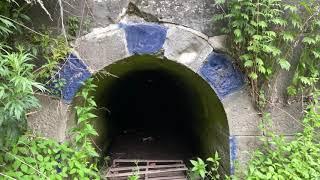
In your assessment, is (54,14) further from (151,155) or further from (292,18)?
(151,155)

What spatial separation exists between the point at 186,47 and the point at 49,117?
1.21 metres

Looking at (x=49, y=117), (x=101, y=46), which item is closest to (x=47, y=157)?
(x=49, y=117)

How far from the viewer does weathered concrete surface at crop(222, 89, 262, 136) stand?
2.95 meters

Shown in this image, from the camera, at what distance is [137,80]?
6.59 m

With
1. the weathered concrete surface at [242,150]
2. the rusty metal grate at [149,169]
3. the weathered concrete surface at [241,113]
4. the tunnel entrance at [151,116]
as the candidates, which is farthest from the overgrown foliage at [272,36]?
the tunnel entrance at [151,116]

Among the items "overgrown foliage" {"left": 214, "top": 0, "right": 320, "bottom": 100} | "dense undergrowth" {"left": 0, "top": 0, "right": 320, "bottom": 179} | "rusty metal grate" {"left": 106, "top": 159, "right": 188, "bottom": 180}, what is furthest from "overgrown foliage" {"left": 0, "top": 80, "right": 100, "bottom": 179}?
"overgrown foliage" {"left": 214, "top": 0, "right": 320, "bottom": 100}

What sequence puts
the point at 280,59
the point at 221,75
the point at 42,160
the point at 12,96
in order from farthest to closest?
1. the point at 221,75
2. the point at 280,59
3. the point at 42,160
4. the point at 12,96

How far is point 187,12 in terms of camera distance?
287 centimetres

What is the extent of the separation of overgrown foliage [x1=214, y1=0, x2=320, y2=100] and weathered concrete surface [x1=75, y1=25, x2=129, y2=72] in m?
0.77

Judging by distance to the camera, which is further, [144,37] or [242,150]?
[242,150]

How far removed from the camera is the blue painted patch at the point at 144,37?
282 cm

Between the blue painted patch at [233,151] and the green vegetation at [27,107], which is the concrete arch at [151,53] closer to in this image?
the green vegetation at [27,107]

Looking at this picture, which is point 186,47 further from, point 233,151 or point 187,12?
point 233,151

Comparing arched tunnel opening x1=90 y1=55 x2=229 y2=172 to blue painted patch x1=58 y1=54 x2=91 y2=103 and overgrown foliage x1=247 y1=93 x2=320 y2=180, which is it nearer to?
blue painted patch x1=58 y1=54 x2=91 y2=103
